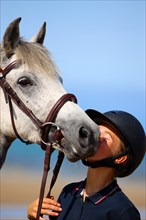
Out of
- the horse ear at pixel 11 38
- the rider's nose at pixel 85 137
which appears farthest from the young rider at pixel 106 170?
the horse ear at pixel 11 38

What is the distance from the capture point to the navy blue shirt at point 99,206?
3.56 m

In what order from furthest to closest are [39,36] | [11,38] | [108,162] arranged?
1. [39,36]
2. [11,38]
3. [108,162]

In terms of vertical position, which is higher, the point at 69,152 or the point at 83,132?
the point at 83,132

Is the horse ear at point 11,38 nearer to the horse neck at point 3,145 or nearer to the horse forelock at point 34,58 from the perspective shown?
the horse forelock at point 34,58

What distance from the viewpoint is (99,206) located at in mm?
3670

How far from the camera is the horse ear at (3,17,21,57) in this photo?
186 inches

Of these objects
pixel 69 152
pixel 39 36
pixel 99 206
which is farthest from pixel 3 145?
pixel 99 206

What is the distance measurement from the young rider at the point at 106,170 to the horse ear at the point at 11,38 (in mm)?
1266

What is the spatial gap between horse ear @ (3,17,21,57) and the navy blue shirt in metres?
1.51

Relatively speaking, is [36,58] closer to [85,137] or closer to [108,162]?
[85,137]

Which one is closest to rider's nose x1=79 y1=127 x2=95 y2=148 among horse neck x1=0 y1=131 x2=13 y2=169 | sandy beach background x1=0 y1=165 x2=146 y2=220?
horse neck x1=0 y1=131 x2=13 y2=169

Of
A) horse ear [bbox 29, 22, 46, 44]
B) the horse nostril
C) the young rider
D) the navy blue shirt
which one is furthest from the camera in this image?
horse ear [bbox 29, 22, 46, 44]

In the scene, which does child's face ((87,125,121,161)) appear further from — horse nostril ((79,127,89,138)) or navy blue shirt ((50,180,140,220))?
horse nostril ((79,127,89,138))

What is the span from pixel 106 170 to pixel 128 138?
11.1 inches
